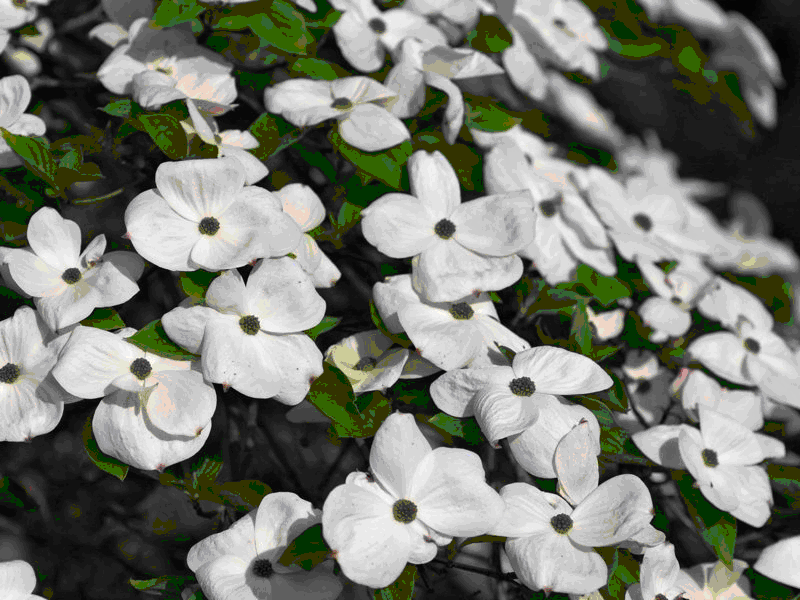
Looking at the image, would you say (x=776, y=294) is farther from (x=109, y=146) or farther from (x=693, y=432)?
(x=109, y=146)

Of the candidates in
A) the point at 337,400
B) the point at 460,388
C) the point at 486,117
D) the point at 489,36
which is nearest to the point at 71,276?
the point at 337,400

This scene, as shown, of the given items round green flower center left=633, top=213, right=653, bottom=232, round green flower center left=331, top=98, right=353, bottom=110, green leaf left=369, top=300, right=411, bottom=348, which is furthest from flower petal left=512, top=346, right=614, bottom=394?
round green flower center left=633, top=213, right=653, bottom=232

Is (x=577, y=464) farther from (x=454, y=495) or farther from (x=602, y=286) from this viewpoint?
(x=602, y=286)

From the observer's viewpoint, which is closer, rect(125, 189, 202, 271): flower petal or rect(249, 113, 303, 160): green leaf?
rect(125, 189, 202, 271): flower petal

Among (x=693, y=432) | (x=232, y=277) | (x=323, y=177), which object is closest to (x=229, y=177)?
(x=232, y=277)

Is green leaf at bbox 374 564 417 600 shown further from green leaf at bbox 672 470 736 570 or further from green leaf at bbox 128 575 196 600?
green leaf at bbox 672 470 736 570

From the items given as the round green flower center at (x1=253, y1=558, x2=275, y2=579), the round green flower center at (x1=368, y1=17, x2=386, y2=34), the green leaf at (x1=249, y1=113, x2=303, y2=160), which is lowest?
the round green flower center at (x1=253, y1=558, x2=275, y2=579)

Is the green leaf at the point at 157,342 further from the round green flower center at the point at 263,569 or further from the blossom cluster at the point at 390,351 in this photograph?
the round green flower center at the point at 263,569

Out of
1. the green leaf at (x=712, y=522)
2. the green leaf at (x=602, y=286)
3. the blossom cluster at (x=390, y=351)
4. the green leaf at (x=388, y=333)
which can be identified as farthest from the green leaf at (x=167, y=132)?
the green leaf at (x=712, y=522)
